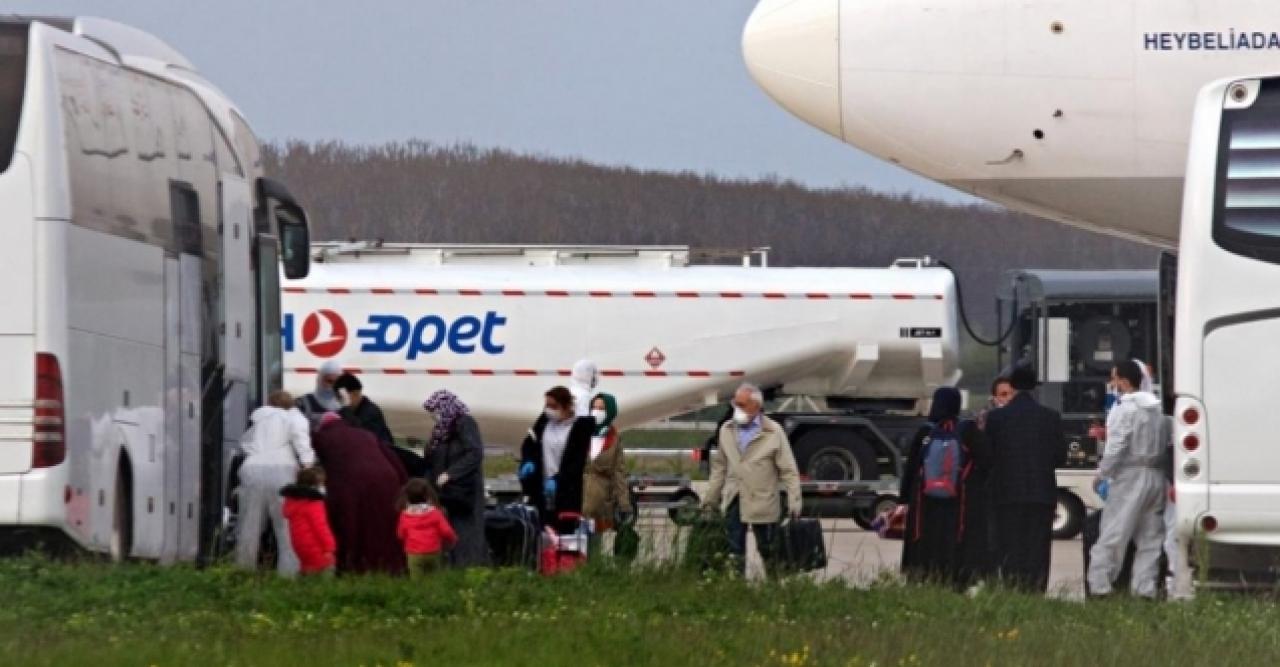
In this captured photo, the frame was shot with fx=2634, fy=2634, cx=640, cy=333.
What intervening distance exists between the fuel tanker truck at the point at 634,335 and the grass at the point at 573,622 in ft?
41.8

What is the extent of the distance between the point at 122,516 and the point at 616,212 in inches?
993

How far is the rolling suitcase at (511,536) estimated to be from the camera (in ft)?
54.1

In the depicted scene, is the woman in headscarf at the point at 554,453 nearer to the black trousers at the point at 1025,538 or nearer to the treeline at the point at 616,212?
the black trousers at the point at 1025,538

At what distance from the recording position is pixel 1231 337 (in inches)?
547

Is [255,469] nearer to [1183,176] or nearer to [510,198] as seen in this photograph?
[1183,176]

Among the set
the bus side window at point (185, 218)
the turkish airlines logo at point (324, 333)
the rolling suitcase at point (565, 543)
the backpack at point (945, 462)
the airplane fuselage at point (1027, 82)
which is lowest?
the rolling suitcase at point (565, 543)

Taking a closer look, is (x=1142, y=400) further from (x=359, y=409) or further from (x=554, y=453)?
(x=359, y=409)

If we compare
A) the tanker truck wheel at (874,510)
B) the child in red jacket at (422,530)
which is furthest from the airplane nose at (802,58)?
the tanker truck wheel at (874,510)

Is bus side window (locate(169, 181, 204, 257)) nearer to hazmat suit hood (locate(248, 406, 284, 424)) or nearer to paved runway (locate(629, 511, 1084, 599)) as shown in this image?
hazmat suit hood (locate(248, 406, 284, 424))

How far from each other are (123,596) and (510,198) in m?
27.0

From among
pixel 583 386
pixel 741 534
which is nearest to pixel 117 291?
pixel 741 534

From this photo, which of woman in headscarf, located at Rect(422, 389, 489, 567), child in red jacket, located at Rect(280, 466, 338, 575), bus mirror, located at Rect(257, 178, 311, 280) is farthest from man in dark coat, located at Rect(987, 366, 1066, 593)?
bus mirror, located at Rect(257, 178, 311, 280)

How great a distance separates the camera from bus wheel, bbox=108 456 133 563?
13602mm

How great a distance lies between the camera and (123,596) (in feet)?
38.6
